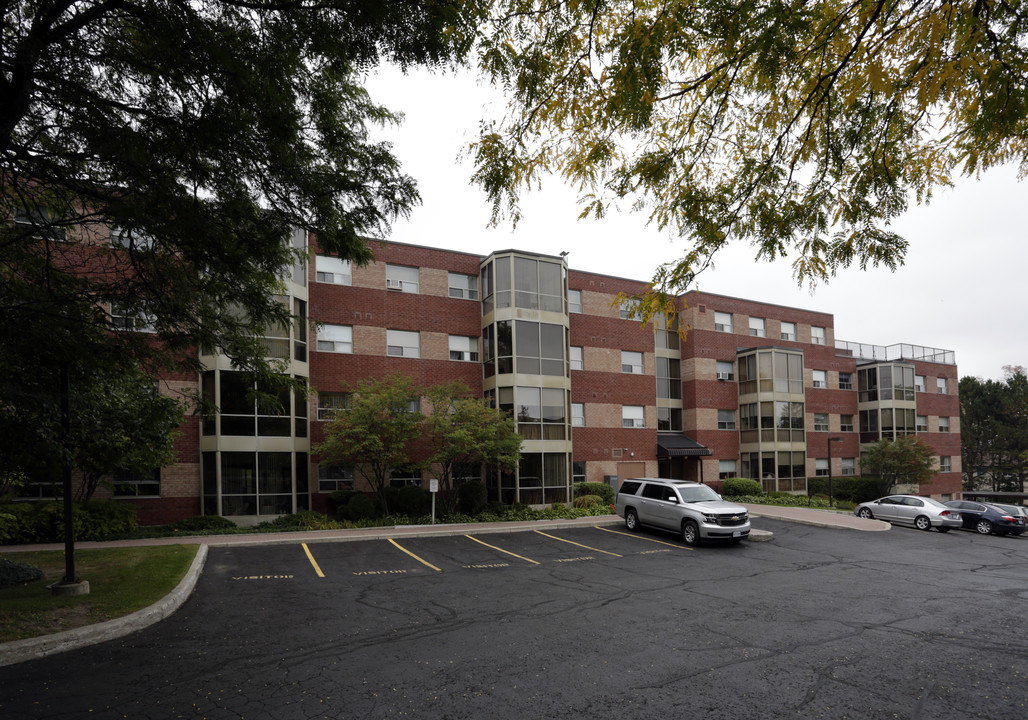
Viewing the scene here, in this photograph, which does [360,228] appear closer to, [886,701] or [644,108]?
[644,108]

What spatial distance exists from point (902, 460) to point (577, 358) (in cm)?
1950

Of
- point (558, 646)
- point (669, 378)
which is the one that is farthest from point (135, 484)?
point (669, 378)

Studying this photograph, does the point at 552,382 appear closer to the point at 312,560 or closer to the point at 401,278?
the point at 401,278

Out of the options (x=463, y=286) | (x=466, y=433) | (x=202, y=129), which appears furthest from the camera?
(x=463, y=286)

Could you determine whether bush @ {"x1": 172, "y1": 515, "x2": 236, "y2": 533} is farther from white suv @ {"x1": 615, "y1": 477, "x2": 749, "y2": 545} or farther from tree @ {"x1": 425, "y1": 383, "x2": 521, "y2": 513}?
white suv @ {"x1": 615, "y1": 477, "x2": 749, "y2": 545}

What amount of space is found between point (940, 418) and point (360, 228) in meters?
49.7

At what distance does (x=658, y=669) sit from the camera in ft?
23.2

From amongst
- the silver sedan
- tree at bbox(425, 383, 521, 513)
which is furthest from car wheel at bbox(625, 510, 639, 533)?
the silver sedan

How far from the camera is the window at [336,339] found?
83.0ft

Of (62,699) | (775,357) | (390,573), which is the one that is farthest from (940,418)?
(62,699)

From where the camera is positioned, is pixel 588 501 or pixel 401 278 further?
pixel 401 278

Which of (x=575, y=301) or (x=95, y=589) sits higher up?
(x=575, y=301)

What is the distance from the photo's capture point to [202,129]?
6.54 meters

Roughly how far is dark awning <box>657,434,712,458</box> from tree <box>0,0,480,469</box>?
26.7 m
